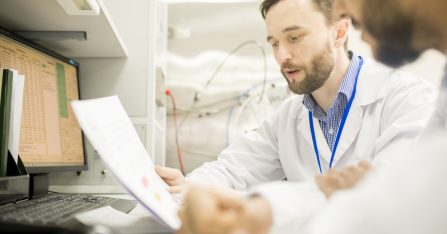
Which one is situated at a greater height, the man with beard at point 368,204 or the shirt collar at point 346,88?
the shirt collar at point 346,88

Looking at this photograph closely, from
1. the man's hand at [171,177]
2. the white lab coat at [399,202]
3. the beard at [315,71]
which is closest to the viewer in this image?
the white lab coat at [399,202]

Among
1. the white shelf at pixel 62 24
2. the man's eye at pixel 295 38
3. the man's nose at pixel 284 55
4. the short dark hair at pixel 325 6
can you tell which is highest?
the short dark hair at pixel 325 6

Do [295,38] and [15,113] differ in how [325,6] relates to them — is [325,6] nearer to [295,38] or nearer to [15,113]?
[295,38]

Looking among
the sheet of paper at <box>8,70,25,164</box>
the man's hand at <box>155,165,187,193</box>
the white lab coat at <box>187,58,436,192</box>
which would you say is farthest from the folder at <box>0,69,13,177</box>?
the white lab coat at <box>187,58,436,192</box>

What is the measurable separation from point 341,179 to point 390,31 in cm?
26

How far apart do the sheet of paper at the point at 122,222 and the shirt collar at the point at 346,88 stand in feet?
2.74

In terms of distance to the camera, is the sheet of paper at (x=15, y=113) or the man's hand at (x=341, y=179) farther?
the sheet of paper at (x=15, y=113)

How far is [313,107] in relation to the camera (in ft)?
4.40

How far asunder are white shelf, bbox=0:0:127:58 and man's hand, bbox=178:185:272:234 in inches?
31.3

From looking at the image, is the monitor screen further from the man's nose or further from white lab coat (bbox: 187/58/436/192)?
the man's nose

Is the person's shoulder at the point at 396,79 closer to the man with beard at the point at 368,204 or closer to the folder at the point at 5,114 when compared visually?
the man with beard at the point at 368,204

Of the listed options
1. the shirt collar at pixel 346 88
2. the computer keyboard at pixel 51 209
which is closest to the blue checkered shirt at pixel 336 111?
the shirt collar at pixel 346 88

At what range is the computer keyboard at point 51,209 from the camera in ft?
1.68

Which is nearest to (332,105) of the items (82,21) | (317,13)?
(317,13)
